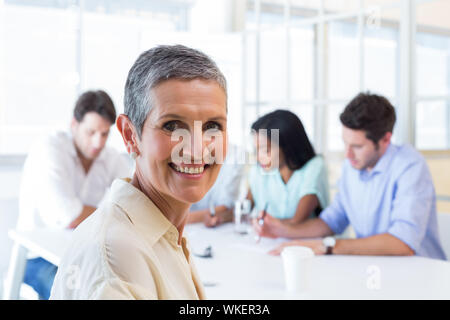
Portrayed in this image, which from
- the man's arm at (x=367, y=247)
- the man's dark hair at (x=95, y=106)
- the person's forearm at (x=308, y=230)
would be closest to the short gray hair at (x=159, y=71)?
the man's arm at (x=367, y=247)

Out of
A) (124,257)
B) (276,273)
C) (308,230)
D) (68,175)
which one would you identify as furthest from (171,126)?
(68,175)

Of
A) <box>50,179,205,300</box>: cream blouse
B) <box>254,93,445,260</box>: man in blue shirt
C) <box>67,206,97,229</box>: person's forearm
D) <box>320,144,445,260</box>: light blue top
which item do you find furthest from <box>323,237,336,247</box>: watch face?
<box>50,179,205,300</box>: cream blouse

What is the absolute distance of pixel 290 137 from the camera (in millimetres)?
2400

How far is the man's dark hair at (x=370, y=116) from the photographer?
1.97 metres

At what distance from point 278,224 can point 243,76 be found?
6.54 feet

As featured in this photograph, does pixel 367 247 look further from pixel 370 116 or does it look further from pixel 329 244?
pixel 370 116

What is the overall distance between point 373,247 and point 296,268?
22.3 inches

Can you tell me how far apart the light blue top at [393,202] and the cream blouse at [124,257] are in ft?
4.84

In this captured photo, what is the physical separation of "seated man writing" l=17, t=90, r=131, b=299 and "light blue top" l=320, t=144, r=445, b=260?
1.15m

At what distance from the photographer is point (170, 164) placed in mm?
485

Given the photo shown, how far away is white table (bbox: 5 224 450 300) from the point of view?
129 centimetres

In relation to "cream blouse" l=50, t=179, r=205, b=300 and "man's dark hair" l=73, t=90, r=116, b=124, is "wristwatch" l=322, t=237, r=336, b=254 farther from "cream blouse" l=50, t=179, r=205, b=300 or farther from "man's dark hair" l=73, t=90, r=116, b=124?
"cream blouse" l=50, t=179, r=205, b=300

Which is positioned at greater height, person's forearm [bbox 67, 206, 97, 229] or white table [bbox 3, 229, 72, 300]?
person's forearm [bbox 67, 206, 97, 229]

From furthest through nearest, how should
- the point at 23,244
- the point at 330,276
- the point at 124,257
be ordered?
1. the point at 23,244
2. the point at 330,276
3. the point at 124,257
